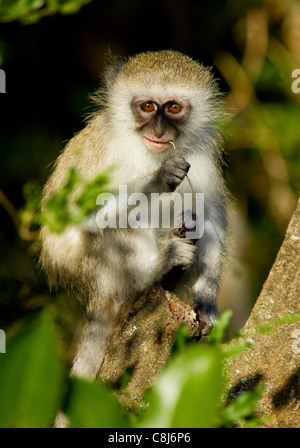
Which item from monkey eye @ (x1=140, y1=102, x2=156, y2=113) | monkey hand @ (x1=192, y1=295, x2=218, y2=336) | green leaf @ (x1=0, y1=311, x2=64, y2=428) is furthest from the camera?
monkey eye @ (x1=140, y1=102, x2=156, y2=113)

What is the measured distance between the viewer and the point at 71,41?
8047 mm

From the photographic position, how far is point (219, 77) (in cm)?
783

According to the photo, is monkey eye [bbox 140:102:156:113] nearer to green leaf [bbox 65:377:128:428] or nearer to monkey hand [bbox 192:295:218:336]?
monkey hand [bbox 192:295:218:336]

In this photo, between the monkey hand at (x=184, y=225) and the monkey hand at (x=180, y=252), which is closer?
the monkey hand at (x=184, y=225)

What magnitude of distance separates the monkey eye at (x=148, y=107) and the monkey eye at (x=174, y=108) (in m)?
0.11

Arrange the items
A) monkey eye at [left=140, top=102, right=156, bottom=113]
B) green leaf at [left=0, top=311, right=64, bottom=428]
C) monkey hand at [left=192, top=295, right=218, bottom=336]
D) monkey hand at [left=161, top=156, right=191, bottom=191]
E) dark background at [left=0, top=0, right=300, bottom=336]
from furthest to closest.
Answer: dark background at [left=0, top=0, right=300, bottom=336] < monkey eye at [left=140, top=102, right=156, bottom=113] < monkey hand at [left=192, top=295, right=218, bottom=336] < monkey hand at [left=161, top=156, right=191, bottom=191] < green leaf at [left=0, top=311, right=64, bottom=428]

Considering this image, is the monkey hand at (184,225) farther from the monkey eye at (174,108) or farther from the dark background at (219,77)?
the dark background at (219,77)

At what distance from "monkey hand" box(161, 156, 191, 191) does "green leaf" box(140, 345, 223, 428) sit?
2.66 metres

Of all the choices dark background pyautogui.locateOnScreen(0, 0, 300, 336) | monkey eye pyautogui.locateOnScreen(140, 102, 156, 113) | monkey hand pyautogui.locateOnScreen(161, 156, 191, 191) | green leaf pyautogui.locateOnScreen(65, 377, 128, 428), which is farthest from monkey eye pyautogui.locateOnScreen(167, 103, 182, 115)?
green leaf pyautogui.locateOnScreen(65, 377, 128, 428)

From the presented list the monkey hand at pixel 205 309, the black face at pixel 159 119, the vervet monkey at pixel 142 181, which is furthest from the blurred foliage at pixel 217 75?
the black face at pixel 159 119

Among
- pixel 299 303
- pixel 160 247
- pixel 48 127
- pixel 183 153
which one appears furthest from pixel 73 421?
pixel 48 127

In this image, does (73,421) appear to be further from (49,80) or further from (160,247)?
(49,80)

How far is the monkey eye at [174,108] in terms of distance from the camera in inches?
176

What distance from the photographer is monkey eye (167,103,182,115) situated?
4464 millimetres
